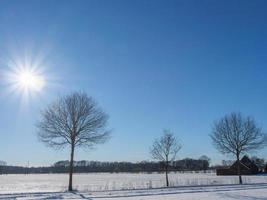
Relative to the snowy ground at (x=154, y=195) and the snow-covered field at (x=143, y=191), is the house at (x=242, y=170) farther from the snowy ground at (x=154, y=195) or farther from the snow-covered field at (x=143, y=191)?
the snowy ground at (x=154, y=195)

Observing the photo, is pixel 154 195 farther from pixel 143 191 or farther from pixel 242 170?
pixel 242 170

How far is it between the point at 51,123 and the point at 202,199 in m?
17.6

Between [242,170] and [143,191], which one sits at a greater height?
[242,170]

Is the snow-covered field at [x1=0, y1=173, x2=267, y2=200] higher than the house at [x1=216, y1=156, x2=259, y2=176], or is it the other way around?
the house at [x1=216, y1=156, x2=259, y2=176]

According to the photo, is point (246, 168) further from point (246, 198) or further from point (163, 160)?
point (246, 198)

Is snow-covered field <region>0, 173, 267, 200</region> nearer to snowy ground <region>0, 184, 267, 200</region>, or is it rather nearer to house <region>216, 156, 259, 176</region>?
snowy ground <region>0, 184, 267, 200</region>

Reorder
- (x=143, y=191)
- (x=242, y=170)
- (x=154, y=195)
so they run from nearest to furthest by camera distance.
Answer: (x=154, y=195), (x=143, y=191), (x=242, y=170)

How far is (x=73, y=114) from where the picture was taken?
33344mm

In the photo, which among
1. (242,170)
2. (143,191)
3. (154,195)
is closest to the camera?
(154,195)

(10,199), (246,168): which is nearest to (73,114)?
(10,199)

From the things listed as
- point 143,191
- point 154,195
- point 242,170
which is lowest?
point 154,195

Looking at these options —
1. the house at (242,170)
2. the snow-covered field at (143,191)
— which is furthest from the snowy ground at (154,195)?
the house at (242,170)

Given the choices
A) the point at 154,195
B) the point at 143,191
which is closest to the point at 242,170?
the point at 143,191

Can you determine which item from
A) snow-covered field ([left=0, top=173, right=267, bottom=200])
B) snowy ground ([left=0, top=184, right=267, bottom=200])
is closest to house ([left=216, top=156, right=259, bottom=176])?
snow-covered field ([left=0, top=173, right=267, bottom=200])
